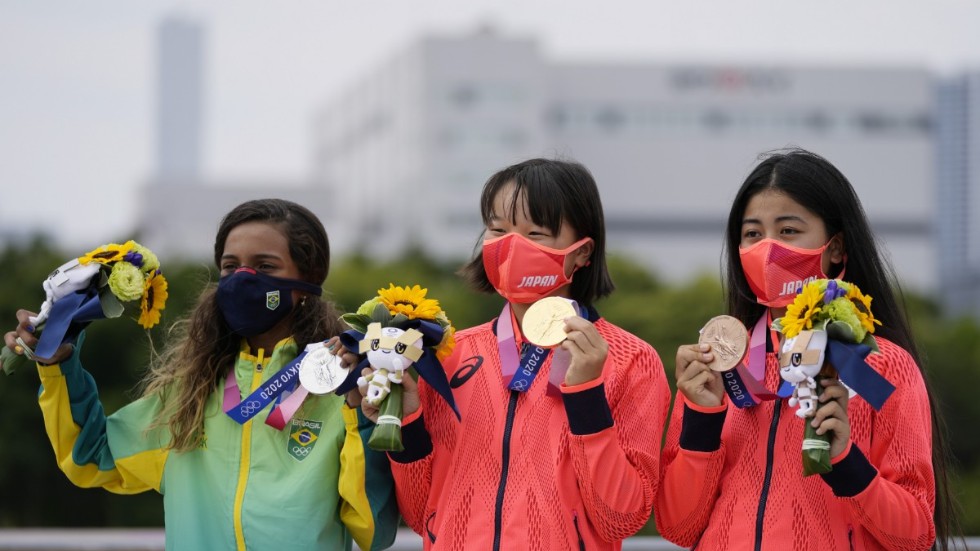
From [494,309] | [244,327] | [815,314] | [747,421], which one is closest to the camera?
[815,314]

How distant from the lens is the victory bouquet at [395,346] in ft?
13.3

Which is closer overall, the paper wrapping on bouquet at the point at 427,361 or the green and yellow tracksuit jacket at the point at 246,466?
the paper wrapping on bouquet at the point at 427,361

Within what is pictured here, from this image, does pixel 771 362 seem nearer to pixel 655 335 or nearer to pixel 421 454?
pixel 421 454

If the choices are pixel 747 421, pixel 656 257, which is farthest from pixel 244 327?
pixel 656 257

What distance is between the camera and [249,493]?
4.45m

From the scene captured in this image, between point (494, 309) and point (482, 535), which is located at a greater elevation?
point (482, 535)

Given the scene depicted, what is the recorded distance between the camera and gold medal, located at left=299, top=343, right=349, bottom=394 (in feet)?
13.9

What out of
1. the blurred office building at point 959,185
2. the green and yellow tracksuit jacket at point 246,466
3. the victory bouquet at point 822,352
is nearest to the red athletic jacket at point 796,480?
the victory bouquet at point 822,352

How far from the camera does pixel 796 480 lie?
4.03 metres

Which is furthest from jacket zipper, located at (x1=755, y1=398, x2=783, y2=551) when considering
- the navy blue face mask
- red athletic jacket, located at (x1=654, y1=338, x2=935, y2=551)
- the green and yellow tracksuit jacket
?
the navy blue face mask

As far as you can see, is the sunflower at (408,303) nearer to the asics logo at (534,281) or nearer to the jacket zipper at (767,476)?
the asics logo at (534,281)

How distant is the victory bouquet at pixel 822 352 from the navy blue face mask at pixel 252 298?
1927 mm

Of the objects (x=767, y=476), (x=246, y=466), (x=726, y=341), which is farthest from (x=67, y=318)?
(x=767, y=476)

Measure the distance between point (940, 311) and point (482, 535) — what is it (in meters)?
56.2
